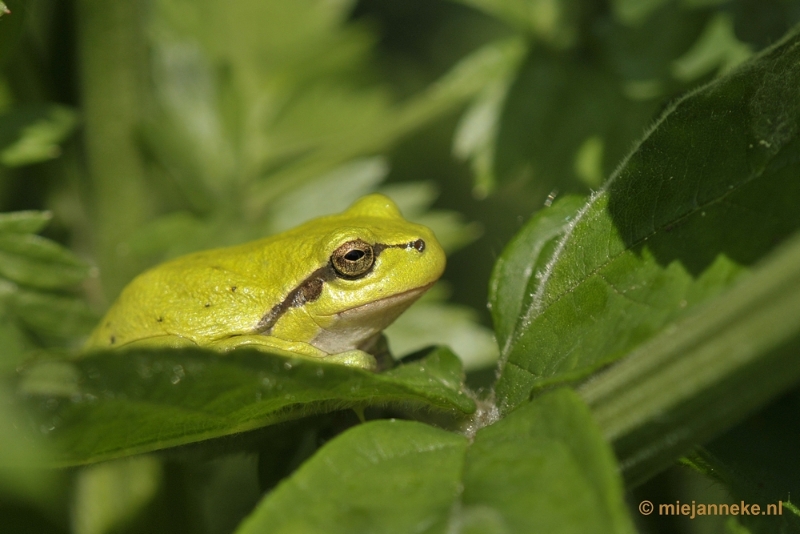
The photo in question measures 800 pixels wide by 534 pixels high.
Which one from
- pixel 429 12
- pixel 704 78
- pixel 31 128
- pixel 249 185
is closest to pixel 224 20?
pixel 249 185

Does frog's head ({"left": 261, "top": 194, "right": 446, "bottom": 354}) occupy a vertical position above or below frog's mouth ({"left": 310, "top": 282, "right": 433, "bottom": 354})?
above

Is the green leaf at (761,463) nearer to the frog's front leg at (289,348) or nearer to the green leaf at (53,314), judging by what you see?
the frog's front leg at (289,348)

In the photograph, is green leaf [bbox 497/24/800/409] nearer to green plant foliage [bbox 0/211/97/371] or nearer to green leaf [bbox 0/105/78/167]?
green plant foliage [bbox 0/211/97/371]

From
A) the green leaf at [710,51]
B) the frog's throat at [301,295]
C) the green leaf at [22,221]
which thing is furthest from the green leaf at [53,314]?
the green leaf at [710,51]

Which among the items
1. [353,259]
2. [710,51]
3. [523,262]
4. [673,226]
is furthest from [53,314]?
[710,51]

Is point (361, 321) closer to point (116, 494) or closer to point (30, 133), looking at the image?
point (116, 494)

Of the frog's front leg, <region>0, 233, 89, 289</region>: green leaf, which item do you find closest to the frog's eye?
the frog's front leg

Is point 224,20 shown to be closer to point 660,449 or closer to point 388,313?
point 388,313
